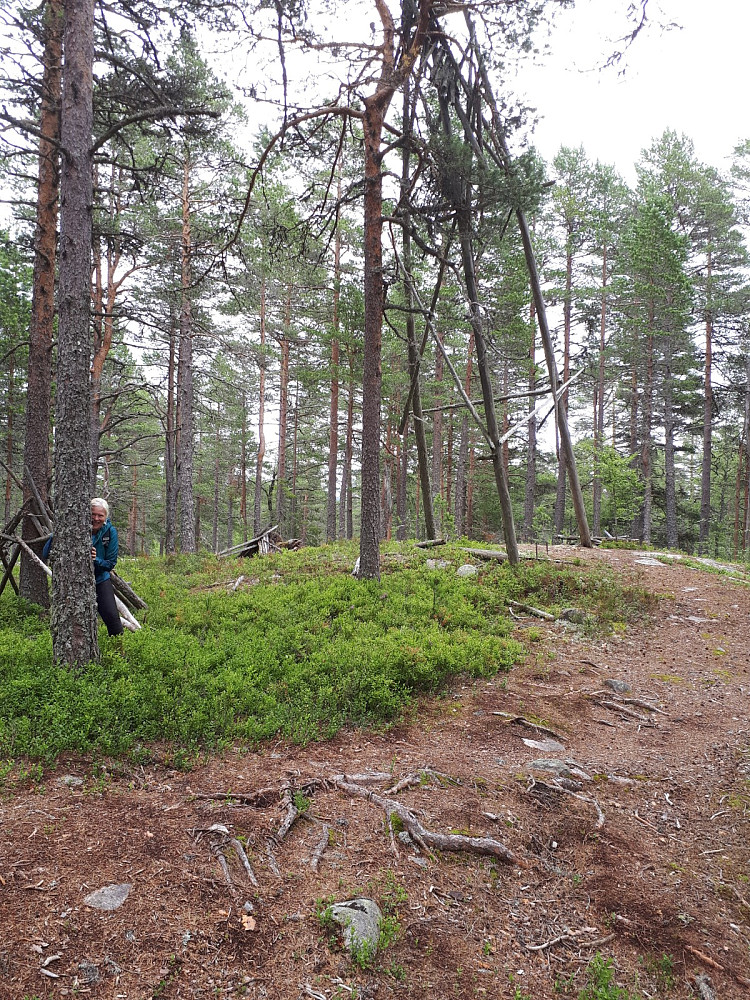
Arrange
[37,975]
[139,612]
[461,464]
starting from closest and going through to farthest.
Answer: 1. [37,975]
2. [139,612]
3. [461,464]

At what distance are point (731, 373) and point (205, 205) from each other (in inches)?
879

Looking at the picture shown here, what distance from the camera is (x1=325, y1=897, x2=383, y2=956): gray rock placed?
257 centimetres

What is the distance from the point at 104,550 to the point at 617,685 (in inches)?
267

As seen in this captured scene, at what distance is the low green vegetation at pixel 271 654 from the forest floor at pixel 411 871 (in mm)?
376

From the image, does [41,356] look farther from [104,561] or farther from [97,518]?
[104,561]

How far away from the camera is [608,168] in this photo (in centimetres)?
2116

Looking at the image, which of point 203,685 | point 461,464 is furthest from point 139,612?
point 461,464

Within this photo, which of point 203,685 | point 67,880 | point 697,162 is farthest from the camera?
point 697,162

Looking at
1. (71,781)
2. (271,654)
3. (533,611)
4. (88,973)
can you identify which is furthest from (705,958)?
(533,611)

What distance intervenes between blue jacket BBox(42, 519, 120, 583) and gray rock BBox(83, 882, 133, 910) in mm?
4227

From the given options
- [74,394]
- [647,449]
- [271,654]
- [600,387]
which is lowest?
[271,654]

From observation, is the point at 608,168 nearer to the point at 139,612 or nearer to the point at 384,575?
the point at 384,575

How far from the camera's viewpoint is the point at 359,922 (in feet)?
8.87

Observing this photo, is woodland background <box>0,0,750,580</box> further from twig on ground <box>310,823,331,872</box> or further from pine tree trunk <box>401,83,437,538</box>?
twig on ground <box>310,823,331,872</box>
